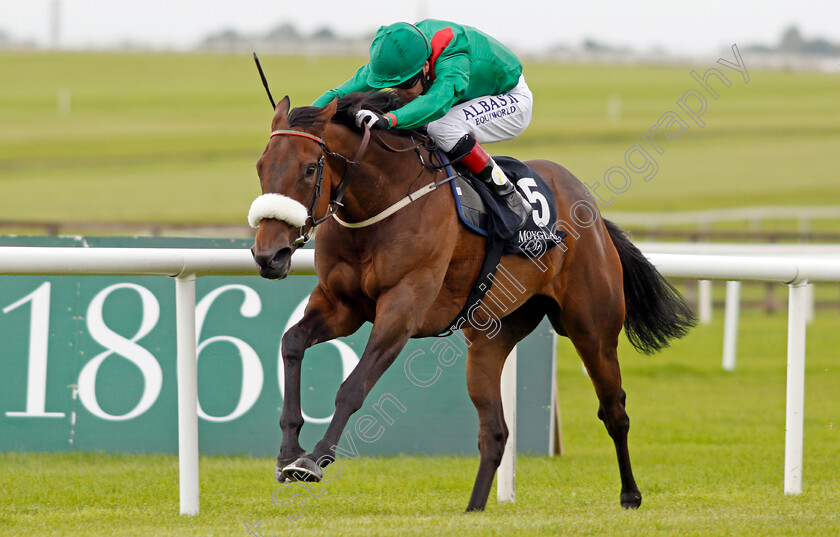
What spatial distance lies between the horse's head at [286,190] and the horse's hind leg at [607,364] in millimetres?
1559

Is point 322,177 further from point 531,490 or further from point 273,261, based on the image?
point 531,490

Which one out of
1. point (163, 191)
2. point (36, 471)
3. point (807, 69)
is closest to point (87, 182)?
point (163, 191)

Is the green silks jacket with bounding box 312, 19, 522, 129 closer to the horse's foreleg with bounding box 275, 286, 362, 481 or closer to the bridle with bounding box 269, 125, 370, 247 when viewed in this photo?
the bridle with bounding box 269, 125, 370, 247

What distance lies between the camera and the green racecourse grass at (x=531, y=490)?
374 centimetres

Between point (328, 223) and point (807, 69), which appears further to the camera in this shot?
point (807, 69)

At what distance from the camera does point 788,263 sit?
15.7 ft

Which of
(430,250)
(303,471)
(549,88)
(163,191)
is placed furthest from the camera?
(549,88)

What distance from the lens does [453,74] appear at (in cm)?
399

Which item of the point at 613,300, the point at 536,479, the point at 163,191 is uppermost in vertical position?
the point at 163,191

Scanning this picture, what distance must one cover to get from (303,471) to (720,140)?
4687 centimetres

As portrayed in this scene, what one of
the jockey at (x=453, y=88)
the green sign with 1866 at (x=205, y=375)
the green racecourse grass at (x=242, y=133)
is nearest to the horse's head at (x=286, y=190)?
the jockey at (x=453, y=88)

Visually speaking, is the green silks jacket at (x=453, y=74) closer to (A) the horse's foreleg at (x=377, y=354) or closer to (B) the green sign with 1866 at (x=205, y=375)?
(A) the horse's foreleg at (x=377, y=354)

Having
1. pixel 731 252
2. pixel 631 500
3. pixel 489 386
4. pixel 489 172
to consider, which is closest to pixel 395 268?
pixel 489 172

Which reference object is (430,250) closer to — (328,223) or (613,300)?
(328,223)
